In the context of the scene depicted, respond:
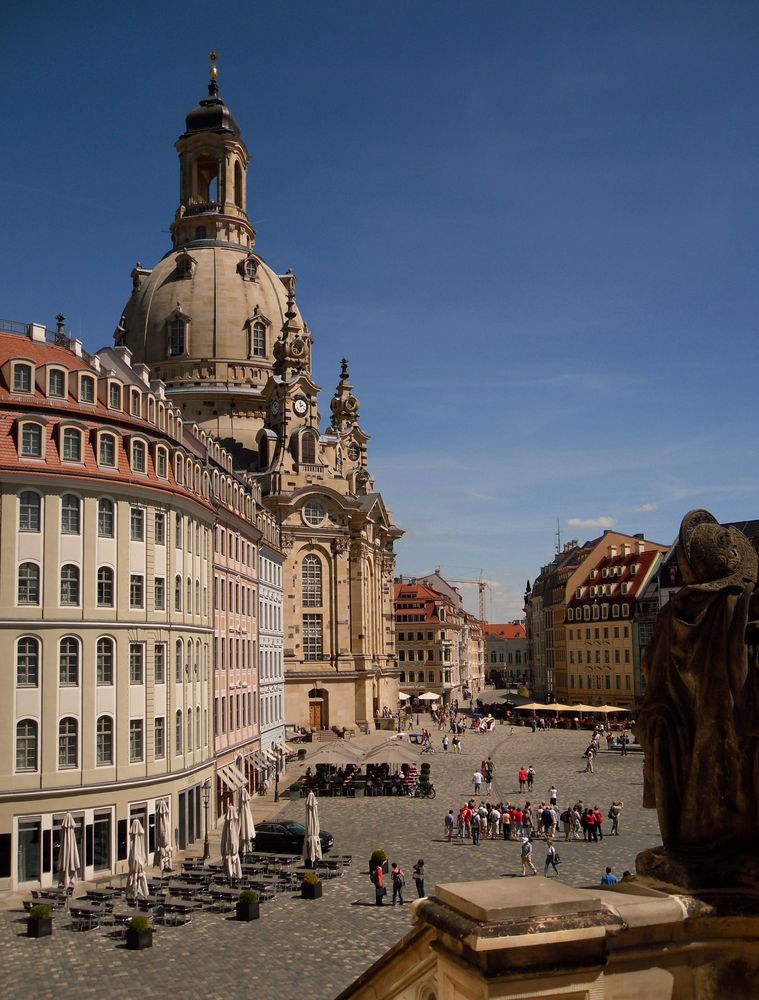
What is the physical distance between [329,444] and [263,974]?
82612 millimetres

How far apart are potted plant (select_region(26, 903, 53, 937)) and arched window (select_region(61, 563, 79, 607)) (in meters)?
11.0

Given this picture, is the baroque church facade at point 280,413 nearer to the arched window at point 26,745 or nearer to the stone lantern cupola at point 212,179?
the stone lantern cupola at point 212,179

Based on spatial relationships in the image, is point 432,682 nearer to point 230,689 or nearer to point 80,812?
point 230,689

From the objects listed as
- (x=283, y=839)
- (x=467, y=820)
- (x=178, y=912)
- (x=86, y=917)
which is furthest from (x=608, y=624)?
(x=86, y=917)

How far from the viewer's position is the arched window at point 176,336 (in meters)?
107

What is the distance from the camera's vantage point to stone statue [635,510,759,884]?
719cm

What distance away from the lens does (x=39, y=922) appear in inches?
1074

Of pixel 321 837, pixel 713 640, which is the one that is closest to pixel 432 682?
pixel 321 837

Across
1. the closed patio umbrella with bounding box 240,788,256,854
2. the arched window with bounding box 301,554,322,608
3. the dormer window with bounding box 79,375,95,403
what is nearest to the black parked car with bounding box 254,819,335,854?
the closed patio umbrella with bounding box 240,788,256,854

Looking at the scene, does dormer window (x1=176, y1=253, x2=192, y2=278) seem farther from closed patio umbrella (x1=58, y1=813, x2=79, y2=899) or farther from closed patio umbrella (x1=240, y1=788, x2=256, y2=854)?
closed patio umbrella (x1=58, y1=813, x2=79, y2=899)

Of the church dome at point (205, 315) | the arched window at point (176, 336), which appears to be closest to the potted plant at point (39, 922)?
the church dome at point (205, 315)

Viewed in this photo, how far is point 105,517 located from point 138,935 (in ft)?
51.3

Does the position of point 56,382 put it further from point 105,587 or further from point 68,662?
point 68,662

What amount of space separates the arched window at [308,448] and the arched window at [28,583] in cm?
6430
